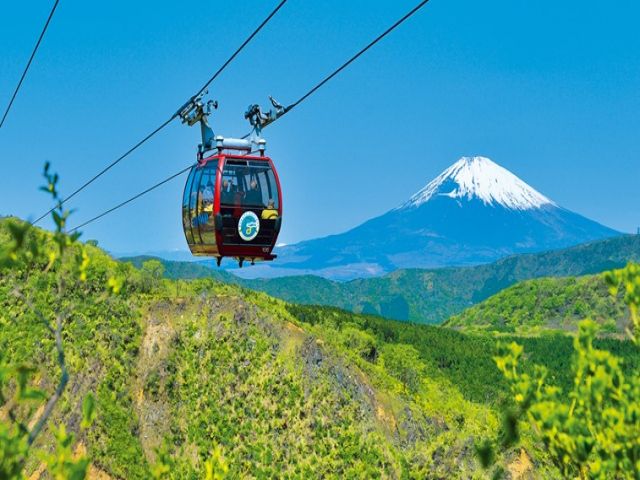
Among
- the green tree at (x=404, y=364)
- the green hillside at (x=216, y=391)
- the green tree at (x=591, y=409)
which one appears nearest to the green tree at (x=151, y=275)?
the green hillside at (x=216, y=391)

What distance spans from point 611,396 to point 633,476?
0.89 metres

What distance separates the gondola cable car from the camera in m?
22.1

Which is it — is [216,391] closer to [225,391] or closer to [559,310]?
[225,391]

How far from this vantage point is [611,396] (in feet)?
29.4

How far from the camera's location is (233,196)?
873 inches

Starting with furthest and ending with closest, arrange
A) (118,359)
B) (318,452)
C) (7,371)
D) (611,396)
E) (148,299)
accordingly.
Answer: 1. (148,299)
2. (118,359)
3. (318,452)
4. (611,396)
5. (7,371)

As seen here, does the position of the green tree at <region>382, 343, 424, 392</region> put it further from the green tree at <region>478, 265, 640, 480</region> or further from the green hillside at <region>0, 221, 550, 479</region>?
the green tree at <region>478, 265, 640, 480</region>

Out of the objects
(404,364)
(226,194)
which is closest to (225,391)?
(404,364)

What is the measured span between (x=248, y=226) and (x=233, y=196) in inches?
39.0

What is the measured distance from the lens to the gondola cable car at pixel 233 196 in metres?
22.1

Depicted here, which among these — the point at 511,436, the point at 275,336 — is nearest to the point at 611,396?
the point at 511,436

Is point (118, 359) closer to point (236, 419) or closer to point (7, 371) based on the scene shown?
point (236, 419)

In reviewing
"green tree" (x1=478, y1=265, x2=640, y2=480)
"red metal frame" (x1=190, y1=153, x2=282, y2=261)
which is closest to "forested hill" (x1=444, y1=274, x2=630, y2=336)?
"red metal frame" (x1=190, y1=153, x2=282, y2=261)

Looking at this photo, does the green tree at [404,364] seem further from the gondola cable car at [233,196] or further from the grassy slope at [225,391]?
the gondola cable car at [233,196]
